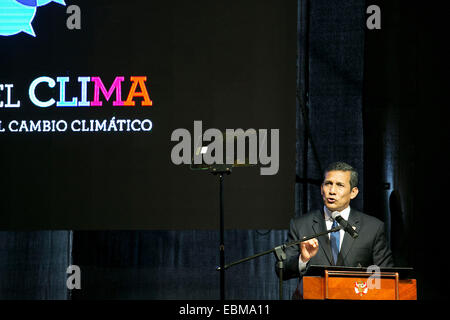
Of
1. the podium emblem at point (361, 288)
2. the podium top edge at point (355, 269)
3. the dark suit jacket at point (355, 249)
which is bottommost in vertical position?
the podium emblem at point (361, 288)

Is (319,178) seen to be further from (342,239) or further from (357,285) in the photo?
(357,285)

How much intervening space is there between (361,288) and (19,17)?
347cm

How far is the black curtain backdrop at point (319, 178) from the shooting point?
4574 millimetres

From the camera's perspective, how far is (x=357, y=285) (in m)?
2.81

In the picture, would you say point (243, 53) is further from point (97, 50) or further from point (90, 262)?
point (90, 262)

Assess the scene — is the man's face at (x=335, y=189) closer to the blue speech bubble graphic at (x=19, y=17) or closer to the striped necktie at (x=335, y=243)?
the striped necktie at (x=335, y=243)

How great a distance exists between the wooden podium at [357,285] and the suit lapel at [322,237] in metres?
1.01

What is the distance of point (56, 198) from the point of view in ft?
16.0

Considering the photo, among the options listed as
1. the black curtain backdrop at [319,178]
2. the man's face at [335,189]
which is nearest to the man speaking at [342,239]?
the man's face at [335,189]

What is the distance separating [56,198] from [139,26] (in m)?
1.42

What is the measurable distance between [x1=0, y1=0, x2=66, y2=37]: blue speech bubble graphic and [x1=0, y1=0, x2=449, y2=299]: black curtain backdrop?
155 cm

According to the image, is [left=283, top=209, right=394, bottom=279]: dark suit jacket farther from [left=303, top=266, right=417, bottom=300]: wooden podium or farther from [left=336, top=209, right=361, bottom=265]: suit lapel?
[left=303, top=266, right=417, bottom=300]: wooden podium

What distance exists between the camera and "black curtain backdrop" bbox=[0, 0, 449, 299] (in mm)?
4574

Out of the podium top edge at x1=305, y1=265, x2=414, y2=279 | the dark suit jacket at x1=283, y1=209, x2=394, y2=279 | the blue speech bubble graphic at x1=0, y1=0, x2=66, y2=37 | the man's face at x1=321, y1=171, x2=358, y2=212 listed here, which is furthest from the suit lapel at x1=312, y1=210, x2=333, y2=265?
the blue speech bubble graphic at x1=0, y1=0, x2=66, y2=37
